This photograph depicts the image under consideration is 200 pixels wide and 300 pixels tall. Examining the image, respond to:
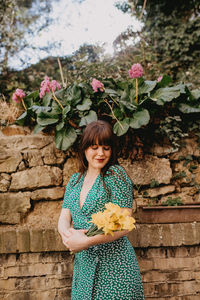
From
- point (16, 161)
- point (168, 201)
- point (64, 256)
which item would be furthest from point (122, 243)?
point (16, 161)

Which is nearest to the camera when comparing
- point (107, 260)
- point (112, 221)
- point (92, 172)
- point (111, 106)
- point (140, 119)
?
point (112, 221)

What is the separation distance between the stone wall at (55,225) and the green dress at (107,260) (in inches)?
32.2

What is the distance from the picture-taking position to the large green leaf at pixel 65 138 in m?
2.55

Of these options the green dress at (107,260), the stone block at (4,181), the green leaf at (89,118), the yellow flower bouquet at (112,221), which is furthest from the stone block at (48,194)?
the yellow flower bouquet at (112,221)

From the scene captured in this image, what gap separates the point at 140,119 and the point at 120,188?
1.11m

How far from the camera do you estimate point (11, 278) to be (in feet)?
7.58

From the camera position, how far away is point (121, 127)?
248 centimetres

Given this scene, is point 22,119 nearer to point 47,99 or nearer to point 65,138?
point 47,99

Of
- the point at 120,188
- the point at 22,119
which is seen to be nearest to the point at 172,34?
the point at 22,119

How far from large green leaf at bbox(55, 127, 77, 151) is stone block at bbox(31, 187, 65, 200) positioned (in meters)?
0.49

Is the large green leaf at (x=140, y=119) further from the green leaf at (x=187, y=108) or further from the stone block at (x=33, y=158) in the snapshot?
the stone block at (x=33, y=158)

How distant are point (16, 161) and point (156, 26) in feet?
13.3

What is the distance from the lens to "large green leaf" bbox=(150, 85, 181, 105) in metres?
2.48

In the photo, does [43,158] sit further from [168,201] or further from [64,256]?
[168,201]
